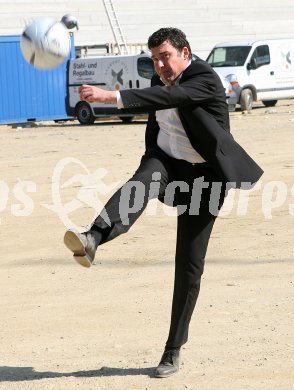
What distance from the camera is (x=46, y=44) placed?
8070 mm

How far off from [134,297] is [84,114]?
20708 mm

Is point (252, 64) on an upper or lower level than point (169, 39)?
lower

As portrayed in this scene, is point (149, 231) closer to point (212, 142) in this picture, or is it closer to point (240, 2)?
point (212, 142)

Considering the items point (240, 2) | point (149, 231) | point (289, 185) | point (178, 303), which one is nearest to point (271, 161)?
point (289, 185)

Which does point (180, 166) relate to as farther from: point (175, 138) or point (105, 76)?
point (105, 76)

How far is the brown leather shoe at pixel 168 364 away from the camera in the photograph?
5836 mm

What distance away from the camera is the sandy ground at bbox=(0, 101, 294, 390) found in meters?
5.96

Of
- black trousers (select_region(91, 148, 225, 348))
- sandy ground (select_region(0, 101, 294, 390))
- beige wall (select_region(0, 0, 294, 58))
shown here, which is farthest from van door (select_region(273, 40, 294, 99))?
black trousers (select_region(91, 148, 225, 348))

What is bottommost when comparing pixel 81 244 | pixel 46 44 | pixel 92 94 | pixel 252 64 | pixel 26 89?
pixel 26 89

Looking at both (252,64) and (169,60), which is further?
(252,64)

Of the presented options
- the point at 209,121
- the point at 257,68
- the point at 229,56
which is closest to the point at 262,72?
the point at 257,68

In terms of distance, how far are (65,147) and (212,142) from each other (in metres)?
15.2

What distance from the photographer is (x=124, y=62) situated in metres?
27.4

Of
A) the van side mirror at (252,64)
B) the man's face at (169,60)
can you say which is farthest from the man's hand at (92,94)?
the van side mirror at (252,64)
